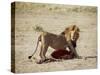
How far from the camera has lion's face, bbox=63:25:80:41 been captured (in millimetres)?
2881

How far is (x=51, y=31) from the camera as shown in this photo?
9.21ft

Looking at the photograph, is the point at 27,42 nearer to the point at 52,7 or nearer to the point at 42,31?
the point at 42,31

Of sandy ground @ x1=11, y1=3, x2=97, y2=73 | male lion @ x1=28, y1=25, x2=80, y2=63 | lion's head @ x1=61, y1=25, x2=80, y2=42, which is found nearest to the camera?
sandy ground @ x1=11, y1=3, x2=97, y2=73

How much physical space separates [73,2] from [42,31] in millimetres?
614

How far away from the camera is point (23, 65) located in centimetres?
264

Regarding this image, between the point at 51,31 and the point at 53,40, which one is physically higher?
the point at 51,31

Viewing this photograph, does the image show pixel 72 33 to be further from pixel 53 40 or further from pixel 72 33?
pixel 53 40

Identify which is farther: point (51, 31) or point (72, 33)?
point (72, 33)

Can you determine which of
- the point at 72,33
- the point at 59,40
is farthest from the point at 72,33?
the point at 59,40

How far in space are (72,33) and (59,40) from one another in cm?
22

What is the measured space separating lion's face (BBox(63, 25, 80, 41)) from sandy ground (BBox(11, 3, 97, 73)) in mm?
55

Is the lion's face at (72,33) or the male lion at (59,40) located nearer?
the male lion at (59,40)

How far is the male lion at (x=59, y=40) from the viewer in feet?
9.04

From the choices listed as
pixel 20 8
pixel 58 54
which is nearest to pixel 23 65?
pixel 58 54
